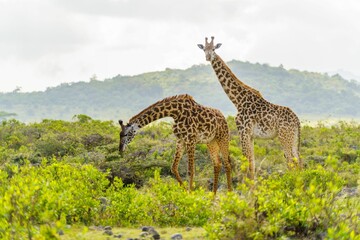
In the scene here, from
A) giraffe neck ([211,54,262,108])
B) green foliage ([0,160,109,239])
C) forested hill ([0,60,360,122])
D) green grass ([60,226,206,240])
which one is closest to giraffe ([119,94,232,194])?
giraffe neck ([211,54,262,108])

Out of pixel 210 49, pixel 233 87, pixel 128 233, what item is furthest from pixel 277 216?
pixel 210 49

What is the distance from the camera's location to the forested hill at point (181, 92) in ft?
511

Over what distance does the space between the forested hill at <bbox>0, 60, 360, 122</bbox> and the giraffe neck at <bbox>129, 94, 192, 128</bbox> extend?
13576cm

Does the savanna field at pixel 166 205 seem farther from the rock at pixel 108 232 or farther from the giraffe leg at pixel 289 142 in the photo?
the giraffe leg at pixel 289 142

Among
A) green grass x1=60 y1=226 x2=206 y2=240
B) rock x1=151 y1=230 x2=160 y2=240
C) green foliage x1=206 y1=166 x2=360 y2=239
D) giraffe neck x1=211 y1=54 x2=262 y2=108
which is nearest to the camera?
green foliage x1=206 y1=166 x2=360 y2=239

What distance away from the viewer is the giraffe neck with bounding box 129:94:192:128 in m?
12.2

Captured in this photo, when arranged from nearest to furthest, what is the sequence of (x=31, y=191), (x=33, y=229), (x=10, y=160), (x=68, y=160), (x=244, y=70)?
(x=33, y=229)
(x=31, y=191)
(x=68, y=160)
(x=10, y=160)
(x=244, y=70)

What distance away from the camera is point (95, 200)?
9.51 m

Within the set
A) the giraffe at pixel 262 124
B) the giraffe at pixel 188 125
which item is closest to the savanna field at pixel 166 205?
the giraffe at pixel 188 125

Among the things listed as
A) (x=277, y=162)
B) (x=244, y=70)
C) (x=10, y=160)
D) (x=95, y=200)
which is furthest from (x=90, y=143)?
(x=244, y=70)

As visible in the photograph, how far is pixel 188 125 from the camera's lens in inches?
476

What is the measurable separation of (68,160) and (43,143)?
3.24 meters

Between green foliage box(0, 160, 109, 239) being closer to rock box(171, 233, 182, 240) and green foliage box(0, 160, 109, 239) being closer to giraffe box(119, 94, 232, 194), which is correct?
rock box(171, 233, 182, 240)

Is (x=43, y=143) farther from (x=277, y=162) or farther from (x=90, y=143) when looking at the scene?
(x=277, y=162)
